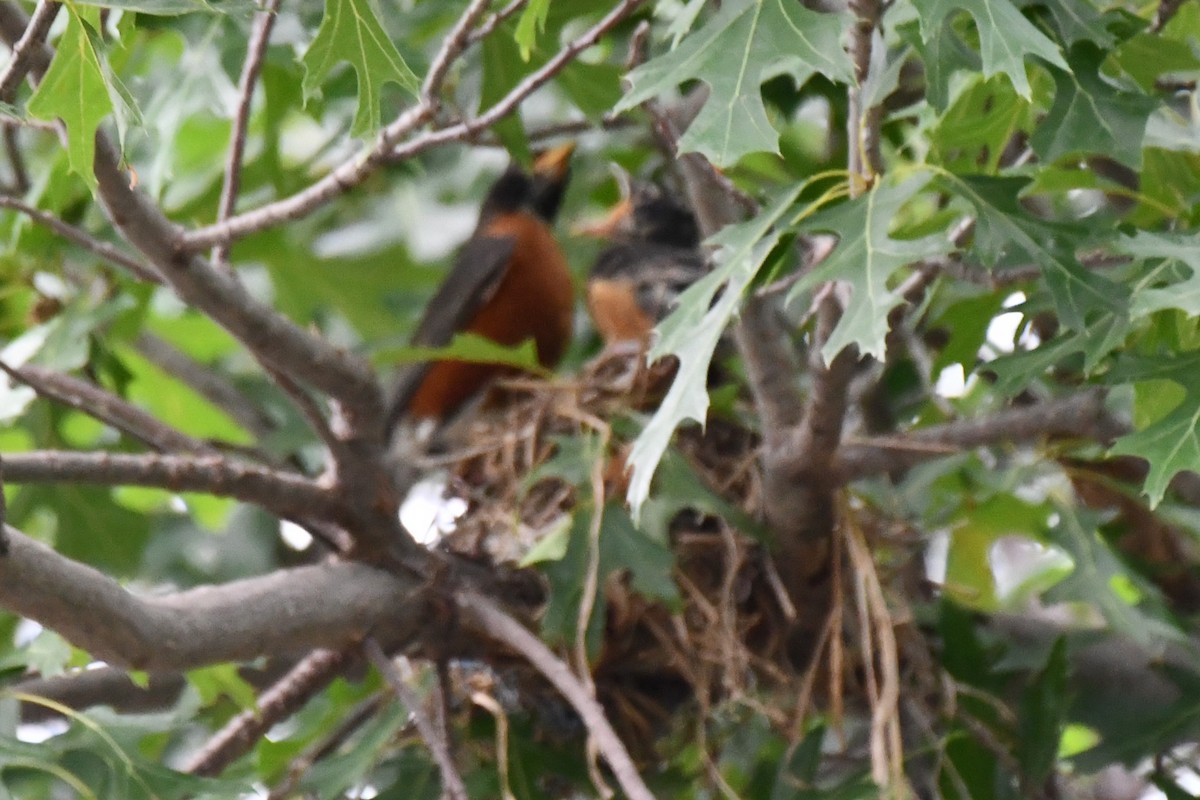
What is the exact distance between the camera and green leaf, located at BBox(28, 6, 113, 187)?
1442 millimetres

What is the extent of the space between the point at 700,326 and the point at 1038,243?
36 cm

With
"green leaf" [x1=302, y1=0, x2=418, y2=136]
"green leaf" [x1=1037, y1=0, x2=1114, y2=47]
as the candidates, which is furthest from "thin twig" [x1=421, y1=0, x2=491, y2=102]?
"green leaf" [x1=1037, y1=0, x2=1114, y2=47]

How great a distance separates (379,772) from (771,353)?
932mm

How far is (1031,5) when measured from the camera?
5.32 feet

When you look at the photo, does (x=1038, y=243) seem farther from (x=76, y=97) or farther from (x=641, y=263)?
(x=641, y=263)

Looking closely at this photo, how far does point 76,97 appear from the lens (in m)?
1.46

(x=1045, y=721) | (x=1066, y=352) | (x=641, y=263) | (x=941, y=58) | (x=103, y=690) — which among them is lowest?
(x=1045, y=721)

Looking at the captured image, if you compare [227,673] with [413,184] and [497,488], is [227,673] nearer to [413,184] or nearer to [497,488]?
[497,488]

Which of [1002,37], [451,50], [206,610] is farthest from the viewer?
[206,610]

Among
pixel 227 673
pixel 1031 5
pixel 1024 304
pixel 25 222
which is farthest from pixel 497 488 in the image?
pixel 1031 5

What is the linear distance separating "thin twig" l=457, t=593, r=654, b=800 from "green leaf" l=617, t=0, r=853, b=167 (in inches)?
27.6

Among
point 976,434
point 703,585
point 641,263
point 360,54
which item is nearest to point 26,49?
point 360,54

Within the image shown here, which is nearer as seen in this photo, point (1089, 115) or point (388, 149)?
point (1089, 115)

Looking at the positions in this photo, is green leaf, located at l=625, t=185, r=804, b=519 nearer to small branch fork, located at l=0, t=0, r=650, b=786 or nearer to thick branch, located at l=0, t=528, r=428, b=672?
small branch fork, located at l=0, t=0, r=650, b=786
